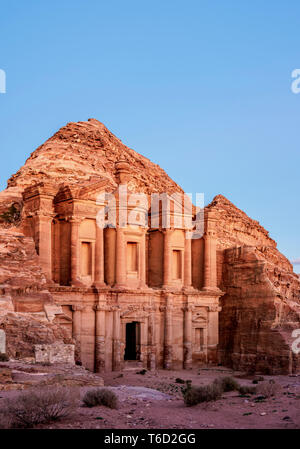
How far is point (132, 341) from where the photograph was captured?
3188cm

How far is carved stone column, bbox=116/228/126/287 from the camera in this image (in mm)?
29812

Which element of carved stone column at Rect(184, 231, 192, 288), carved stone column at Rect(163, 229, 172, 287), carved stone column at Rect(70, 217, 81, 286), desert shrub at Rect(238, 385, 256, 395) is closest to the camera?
desert shrub at Rect(238, 385, 256, 395)

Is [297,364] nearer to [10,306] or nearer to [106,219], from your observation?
[106,219]

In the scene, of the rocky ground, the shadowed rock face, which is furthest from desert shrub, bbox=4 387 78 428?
the shadowed rock face

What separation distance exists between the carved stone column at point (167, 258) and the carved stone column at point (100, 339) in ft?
16.9

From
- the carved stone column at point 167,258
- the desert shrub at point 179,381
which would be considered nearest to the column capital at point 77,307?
the desert shrub at point 179,381

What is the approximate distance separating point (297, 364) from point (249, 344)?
361 cm

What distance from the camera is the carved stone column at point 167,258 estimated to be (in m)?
32.1

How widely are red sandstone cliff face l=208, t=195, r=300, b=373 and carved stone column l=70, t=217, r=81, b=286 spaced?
36.3 feet

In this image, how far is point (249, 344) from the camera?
110 ft

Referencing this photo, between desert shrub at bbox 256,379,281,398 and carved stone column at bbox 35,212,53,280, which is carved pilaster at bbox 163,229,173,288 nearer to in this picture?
carved stone column at bbox 35,212,53,280

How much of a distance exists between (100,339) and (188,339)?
638 cm
